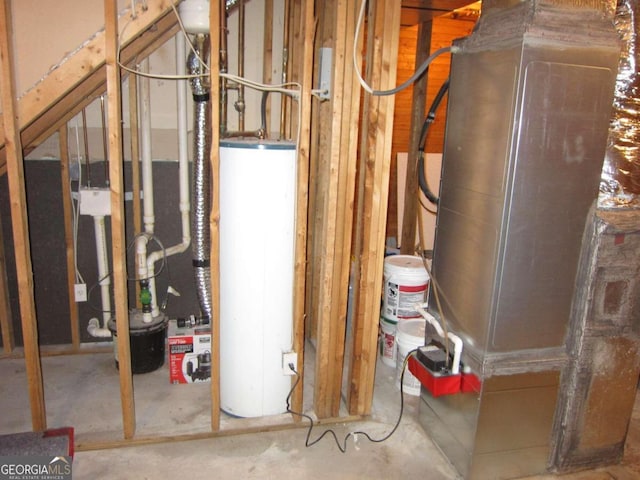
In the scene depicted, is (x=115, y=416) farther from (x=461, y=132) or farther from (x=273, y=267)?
(x=461, y=132)

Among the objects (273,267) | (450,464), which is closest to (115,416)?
(273,267)

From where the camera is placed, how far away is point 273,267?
7.27 feet

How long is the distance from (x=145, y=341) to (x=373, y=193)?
1606mm

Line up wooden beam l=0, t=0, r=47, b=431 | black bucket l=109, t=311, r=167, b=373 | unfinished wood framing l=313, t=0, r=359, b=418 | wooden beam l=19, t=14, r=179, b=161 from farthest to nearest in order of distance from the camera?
1. black bucket l=109, t=311, r=167, b=373
2. wooden beam l=19, t=14, r=179, b=161
3. unfinished wood framing l=313, t=0, r=359, b=418
4. wooden beam l=0, t=0, r=47, b=431

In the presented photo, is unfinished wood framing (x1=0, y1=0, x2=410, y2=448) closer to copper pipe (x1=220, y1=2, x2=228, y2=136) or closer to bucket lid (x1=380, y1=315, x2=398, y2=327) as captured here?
copper pipe (x1=220, y1=2, x2=228, y2=136)

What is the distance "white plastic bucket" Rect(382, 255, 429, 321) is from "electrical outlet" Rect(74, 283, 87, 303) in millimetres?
1882

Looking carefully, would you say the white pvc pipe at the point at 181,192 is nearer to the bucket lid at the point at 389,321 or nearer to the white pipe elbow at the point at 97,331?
the white pipe elbow at the point at 97,331

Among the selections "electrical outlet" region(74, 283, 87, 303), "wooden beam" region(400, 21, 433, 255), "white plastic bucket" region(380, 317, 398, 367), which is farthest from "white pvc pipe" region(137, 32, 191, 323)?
"wooden beam" region(400, 21, 433, 255)

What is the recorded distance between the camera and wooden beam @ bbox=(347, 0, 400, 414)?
205 centimetres

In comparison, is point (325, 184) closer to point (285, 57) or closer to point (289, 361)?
point (289, 361)

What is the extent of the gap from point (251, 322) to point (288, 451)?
24.3 inches

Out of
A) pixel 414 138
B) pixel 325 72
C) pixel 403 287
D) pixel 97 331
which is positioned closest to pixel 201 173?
pixel 325 72

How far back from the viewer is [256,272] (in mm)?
2205

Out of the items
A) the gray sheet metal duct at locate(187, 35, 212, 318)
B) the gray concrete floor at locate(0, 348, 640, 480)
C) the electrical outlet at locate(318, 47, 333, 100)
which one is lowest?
the gray concrete floor at locate(0, 348, 640, 480)
